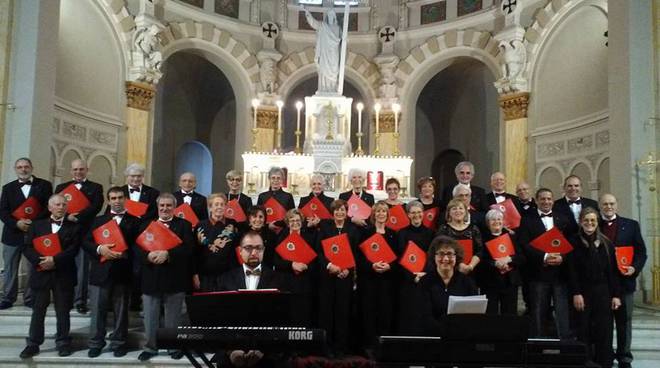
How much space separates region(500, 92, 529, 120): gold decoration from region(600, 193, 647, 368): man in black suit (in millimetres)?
6476

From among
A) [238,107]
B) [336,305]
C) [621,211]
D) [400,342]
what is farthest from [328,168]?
[400,342]

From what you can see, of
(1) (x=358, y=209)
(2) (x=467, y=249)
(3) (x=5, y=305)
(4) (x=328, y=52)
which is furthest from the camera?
(4) (x=328, y=52)

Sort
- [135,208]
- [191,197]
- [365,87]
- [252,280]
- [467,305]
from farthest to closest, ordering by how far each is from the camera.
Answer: [365,87] → [191,197] → [135,208] → [252,280] → [467,305]

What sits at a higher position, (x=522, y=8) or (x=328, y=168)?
(x=522, y=8)

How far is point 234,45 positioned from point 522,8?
20.0 ft

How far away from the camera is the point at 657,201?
6.64 m

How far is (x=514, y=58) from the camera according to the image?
10.9m

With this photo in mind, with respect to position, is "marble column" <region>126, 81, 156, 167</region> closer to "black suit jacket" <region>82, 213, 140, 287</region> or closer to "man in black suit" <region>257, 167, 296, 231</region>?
"man in black suit" <region>257, 167, 296, 231</region>

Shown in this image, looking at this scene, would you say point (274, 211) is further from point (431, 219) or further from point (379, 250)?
point (431, 219)

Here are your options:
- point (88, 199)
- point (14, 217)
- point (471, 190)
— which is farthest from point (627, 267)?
point (14, 217)

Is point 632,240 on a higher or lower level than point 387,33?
lower

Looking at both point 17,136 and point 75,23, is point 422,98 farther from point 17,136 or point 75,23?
point 17,136

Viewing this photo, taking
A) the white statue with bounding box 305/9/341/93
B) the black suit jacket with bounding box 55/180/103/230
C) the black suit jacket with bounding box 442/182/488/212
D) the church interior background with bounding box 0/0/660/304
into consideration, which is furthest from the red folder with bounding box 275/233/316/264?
the white statue with bounding box 305/9/341/93

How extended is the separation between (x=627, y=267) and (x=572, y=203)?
0.82 m
